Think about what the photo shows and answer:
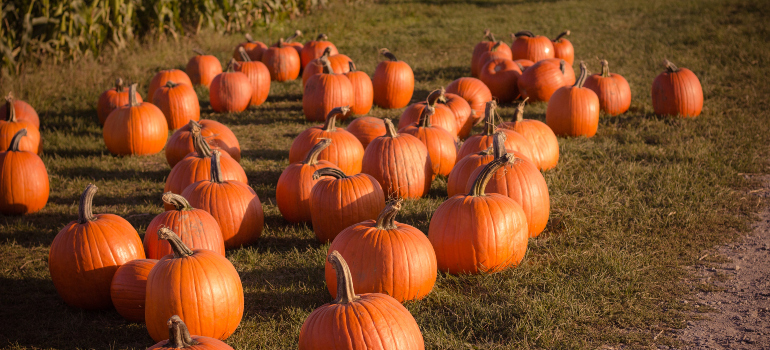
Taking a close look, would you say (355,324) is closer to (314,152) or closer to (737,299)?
(314,152)

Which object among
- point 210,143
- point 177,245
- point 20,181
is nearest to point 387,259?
point 177,245

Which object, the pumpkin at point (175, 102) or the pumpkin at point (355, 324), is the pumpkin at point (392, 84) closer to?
the pumpkin at point (175, 102)

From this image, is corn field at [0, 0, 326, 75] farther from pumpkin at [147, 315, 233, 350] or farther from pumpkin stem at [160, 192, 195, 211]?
pumpkin at [147, 315, 233, 350]

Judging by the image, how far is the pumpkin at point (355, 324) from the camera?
9.41 feet

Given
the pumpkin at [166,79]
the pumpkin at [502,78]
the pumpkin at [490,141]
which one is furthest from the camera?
the pumpkin at [502,78]

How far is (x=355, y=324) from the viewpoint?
2.88m

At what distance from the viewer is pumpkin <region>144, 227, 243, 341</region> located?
3.44 meters

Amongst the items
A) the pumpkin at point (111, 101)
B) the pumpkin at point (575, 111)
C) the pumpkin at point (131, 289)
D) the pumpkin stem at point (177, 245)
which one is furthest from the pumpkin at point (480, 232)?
the pumpkin at point (111, 101)

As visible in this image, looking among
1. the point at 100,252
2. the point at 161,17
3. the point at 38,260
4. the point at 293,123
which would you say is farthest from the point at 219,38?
the point at 100,252

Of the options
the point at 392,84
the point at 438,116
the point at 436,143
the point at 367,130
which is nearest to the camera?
the point at 436,143

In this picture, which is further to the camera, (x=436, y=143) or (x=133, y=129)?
(x=133, y=129)

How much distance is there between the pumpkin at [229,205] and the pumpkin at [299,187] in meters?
0.33

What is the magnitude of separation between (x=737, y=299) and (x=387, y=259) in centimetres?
234

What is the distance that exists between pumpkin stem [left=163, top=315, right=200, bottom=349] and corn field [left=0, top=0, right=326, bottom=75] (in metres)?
9.49
